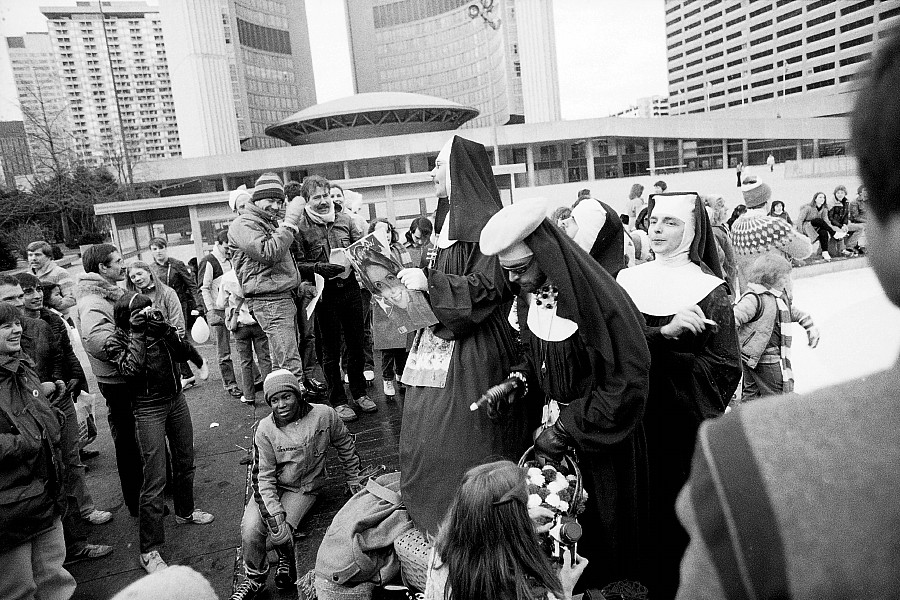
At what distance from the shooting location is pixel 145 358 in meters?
3.55

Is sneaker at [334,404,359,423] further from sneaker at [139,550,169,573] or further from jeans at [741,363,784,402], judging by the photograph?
jeans at [741,363,784,402]

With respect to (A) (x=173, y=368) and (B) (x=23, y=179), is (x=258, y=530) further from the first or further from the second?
(B) (x=23, y=179)

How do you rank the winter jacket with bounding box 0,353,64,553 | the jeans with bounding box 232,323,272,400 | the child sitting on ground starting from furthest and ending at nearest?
the jeans with bounding box 232,323,272,400
the child sitting on ground
the winter jacket with bounding box 0,353,64,553

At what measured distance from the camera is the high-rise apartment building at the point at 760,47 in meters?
67.1

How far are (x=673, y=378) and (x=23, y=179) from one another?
3688cm

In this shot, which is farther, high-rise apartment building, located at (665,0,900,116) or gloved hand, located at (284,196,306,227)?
high-rise apartment building, located at (665,0,900,116)

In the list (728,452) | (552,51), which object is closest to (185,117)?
(552,51)

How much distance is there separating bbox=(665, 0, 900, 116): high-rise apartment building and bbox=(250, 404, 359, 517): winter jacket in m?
55.6

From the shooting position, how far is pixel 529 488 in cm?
223

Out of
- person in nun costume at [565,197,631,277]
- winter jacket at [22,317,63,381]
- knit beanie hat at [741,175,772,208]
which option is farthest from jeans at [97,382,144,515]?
knit beanie hat at [741,175,772,208]

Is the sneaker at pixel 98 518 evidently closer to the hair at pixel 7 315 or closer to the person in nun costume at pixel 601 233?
the hair at pixel 7 315

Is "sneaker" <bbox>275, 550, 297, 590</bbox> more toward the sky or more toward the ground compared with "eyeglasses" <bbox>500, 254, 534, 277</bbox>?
more toward the ground

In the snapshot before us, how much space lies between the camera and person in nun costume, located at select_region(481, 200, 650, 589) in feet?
7.40

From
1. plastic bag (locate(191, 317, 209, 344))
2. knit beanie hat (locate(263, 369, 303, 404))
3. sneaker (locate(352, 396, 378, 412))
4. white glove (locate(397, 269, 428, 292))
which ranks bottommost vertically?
sneaker (locate(352, 396, 378, 412))
